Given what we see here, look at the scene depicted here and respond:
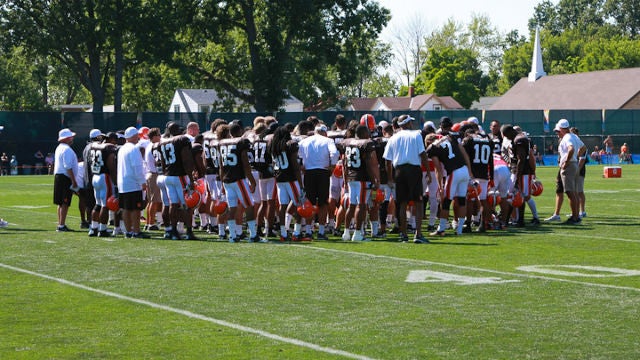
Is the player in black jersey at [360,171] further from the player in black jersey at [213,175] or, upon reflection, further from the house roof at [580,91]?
the house roof at [580,91]

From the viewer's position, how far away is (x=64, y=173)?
1838 cm

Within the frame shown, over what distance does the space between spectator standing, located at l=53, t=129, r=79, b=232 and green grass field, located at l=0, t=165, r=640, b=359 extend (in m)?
1.57

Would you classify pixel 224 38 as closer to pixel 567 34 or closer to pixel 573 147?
pixel 573 147

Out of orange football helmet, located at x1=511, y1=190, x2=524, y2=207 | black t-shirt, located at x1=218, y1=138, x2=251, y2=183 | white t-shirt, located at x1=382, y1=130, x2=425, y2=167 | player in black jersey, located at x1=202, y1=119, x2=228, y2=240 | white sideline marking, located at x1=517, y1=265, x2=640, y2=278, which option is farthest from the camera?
orange football helmet, located at x1=511, y1=190, x2=524, y2=207

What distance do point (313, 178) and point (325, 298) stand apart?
5635mm

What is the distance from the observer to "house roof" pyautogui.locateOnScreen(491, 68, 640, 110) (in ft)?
255

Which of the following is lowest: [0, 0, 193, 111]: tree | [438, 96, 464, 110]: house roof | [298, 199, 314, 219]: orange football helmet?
[298, 199, 314, 219]: orange football helmet

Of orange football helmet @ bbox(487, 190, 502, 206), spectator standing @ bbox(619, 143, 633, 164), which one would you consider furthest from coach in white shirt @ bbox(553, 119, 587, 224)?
spectator standing @ bbox(619, 143, 633, 164)

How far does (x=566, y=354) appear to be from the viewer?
310 inches

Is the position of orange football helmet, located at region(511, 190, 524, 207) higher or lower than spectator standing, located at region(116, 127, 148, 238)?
lower

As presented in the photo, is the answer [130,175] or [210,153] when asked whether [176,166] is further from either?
[210,153]

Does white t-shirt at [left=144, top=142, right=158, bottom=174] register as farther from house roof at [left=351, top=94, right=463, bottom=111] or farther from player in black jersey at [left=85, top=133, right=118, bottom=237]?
house roof at [left=351, top=94, right=463, bottom=111]

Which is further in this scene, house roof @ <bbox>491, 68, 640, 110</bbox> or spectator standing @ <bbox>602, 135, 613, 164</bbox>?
house roof @ <bbox>491, 68, 640, 110</bbox>

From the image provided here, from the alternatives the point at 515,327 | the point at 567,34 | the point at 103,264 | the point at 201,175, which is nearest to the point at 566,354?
the point at 515,327
